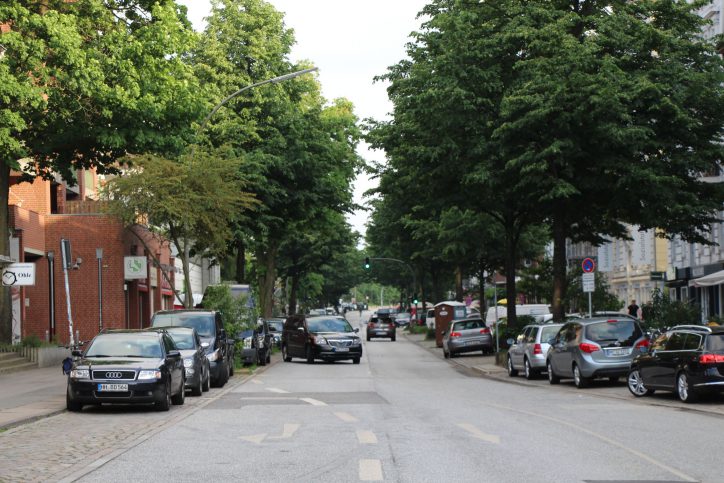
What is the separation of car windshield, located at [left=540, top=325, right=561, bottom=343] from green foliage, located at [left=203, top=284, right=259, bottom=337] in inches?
387

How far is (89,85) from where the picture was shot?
29078 millimetres

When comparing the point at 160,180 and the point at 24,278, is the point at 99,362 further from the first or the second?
the point at 160,180

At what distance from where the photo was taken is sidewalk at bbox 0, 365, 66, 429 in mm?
18703

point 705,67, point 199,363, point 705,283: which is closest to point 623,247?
point 705,283

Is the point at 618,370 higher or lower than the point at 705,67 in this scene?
lower

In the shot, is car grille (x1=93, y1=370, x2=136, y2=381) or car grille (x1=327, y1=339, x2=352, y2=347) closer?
car grille (x1=93, y1=370, x2=136, y2=381)

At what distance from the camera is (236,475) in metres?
11.2

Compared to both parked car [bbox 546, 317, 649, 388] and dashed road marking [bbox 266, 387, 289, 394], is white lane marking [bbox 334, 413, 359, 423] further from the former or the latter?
parked car [bbox 546, 317, 649, 388]

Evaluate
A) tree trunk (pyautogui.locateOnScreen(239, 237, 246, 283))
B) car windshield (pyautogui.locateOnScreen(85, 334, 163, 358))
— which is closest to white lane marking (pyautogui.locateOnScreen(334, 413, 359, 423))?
car windshield (pyautogui.locateOnScreen(85, 334, 163, 358))

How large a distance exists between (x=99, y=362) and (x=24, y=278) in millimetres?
9472

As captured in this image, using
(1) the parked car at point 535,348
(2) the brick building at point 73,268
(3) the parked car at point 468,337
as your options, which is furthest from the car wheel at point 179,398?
(3) the parked car at point 468,337

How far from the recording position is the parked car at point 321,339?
40625 mm

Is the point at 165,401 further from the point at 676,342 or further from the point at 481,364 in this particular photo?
the point at 481,364

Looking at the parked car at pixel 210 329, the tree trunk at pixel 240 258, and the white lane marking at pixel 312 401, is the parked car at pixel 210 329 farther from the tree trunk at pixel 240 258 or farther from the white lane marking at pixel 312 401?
the tree trunk at pixel 240 258
